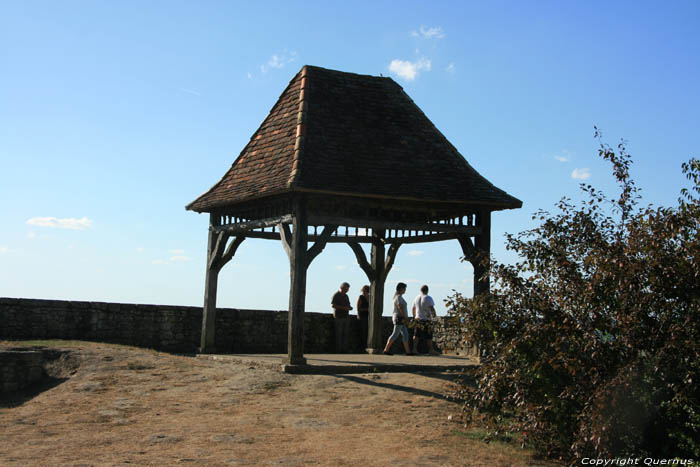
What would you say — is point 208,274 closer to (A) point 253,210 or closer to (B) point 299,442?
(A) point 253,210

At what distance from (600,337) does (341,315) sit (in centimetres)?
1034

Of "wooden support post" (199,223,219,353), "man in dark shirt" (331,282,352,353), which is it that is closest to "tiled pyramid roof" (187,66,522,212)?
"wooden support post" (199,223,219,353)

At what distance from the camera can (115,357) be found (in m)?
14.2

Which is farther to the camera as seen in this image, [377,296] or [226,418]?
[377,296]

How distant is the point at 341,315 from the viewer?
59.3ft

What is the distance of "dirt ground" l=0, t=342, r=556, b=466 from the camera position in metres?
8.56

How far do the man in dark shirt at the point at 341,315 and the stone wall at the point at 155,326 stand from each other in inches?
16.3

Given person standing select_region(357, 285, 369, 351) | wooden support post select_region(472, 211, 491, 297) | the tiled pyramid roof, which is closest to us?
the tiled pyramid roof

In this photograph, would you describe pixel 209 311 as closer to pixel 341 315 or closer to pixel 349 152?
pixel 341 315

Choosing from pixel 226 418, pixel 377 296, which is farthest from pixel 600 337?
pixel 377 296

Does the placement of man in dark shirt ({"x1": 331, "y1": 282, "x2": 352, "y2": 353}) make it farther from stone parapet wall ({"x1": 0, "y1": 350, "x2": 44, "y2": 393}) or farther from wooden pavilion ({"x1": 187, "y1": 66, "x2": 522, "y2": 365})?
stone parapet wall ({"x1": 0, "y1": 350, "x2": 44, "y2": 393})

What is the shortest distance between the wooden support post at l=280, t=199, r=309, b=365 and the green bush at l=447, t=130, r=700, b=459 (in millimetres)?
4364
